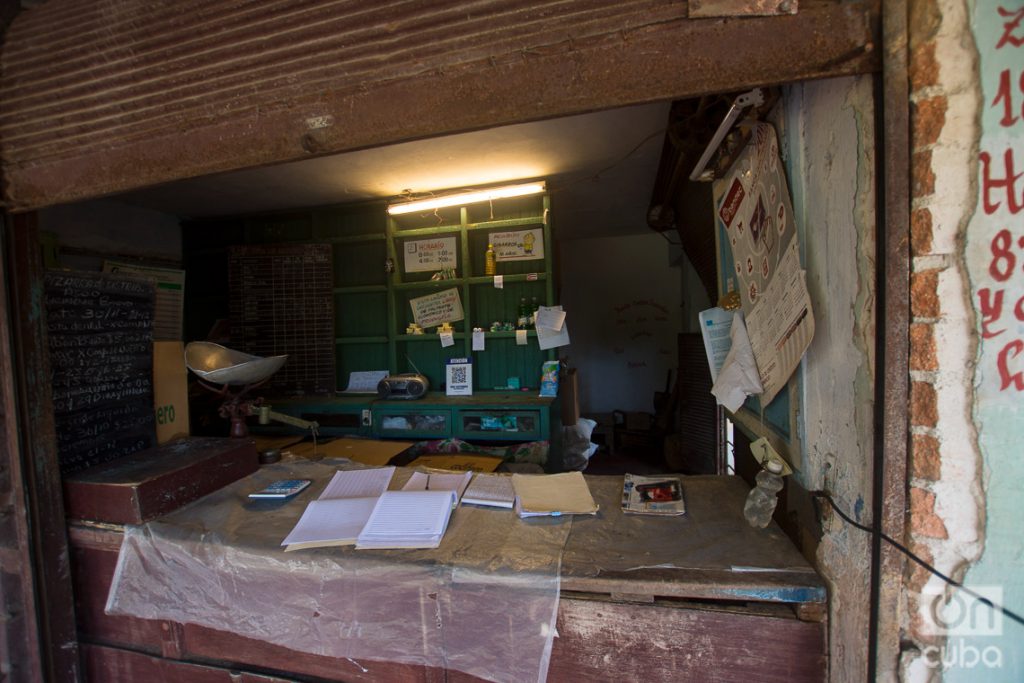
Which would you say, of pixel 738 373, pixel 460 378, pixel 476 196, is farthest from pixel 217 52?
pixel 460 378

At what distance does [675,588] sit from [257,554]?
1053 mm

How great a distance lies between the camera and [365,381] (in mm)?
3535

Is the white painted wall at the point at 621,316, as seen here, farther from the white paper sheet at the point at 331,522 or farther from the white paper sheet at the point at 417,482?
the white paper sheet at the point at 331,522

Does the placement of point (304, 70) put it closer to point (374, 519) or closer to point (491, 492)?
point (374, 519)

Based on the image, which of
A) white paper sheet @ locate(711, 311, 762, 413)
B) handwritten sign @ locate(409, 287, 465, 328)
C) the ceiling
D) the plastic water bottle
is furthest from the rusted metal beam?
handwritten sign @ locate(409, 287, 465, 328)

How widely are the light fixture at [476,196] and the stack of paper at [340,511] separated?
7.51ft

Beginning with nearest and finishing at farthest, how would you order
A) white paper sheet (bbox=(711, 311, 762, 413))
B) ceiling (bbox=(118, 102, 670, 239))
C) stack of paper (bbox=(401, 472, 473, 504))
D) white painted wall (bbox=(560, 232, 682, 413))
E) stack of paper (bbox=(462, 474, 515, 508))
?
white paper sheet (bbox=(711, 311, 762, 413)) < stack of paper (bbox=(462, 474, 515, 508)) < stack of paper (bbox=(401, 472, 473, 504)) < ceiling (bbox=(118, 102, 670, 239)) < white painted wall (bbox=(560, 232, 682, 413))

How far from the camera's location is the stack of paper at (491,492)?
1305mm

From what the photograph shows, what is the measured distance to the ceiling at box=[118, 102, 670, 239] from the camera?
7.99 ft

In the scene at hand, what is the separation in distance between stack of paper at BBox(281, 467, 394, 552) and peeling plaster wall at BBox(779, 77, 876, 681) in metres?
1.13

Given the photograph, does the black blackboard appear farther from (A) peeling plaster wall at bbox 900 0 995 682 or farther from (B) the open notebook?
(A) peeling plaster wall at bbox 900 0 995 682

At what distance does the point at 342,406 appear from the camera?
10.4ft

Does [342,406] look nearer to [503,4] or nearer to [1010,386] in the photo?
[503,4]

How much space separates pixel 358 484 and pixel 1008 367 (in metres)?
1.65
